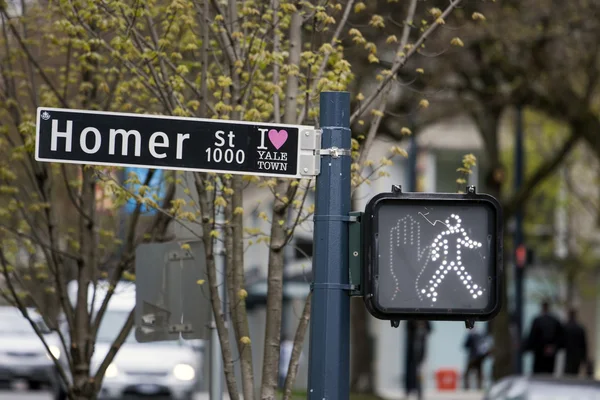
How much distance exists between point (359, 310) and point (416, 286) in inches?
763

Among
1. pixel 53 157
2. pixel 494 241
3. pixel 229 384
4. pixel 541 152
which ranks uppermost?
pixel 541 152

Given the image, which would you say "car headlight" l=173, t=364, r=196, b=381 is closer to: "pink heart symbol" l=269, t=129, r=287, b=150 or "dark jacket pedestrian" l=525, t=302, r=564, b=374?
"dark jacket pedestrian" l=525, t=302, r=564, b=374

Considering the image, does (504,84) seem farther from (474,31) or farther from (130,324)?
(130,324)

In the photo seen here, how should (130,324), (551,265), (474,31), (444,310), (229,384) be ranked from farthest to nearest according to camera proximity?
(551,265)
(474,31)
(130,324)
(229,384)
(444,310)

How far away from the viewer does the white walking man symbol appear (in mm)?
5230

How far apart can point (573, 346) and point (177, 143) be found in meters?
19.4

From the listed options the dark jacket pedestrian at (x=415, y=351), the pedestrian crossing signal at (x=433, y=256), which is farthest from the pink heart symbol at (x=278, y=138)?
the dark jacket pedestrian at (x=415, y=351)

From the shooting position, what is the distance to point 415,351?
2600cm

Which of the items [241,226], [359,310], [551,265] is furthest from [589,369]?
[241,226]

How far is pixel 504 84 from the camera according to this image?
2098 centimetres

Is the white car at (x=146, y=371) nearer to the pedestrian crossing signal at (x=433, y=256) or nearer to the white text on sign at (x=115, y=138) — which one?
the white text on sign at (x=115, y=138)

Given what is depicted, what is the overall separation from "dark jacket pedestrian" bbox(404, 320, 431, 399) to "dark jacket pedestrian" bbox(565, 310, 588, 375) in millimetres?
2641

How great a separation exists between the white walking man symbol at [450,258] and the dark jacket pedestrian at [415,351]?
18.2 metres

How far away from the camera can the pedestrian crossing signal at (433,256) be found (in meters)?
5.23
